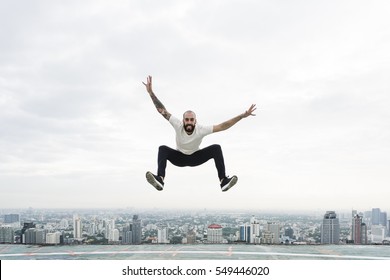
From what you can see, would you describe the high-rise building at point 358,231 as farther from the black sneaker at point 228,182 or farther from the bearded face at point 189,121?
A: the bearded face at point 189,121

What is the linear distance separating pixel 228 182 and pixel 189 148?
1037mm

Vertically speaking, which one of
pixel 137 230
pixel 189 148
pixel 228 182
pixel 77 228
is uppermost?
pixel 189 148

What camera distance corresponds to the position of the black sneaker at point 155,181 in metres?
8.42

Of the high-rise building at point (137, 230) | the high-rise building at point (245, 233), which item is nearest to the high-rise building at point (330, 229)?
the high-rise building at point (245, 233)

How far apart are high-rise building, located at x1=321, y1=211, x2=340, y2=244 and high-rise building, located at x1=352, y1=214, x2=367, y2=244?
0.93 m

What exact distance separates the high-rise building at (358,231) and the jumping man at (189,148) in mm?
13620

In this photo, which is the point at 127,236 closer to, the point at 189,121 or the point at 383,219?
the point at 189,121

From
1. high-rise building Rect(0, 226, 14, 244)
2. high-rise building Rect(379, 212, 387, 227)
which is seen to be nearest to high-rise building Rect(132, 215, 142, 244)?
high-rise building Rect(0, 226, 14, 244)

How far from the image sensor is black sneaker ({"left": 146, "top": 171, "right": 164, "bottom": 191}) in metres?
8.42

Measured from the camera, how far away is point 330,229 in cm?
2003

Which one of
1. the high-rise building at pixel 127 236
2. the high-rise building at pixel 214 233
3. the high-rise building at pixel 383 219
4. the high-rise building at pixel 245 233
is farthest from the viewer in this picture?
the high-rise building at pixel 383 219

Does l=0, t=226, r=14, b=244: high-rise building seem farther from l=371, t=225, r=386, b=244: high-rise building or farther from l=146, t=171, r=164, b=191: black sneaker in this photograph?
l=371, t=225, r=386, b=244: high-rise building

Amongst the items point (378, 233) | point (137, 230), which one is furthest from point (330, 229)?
point (137, 230)
